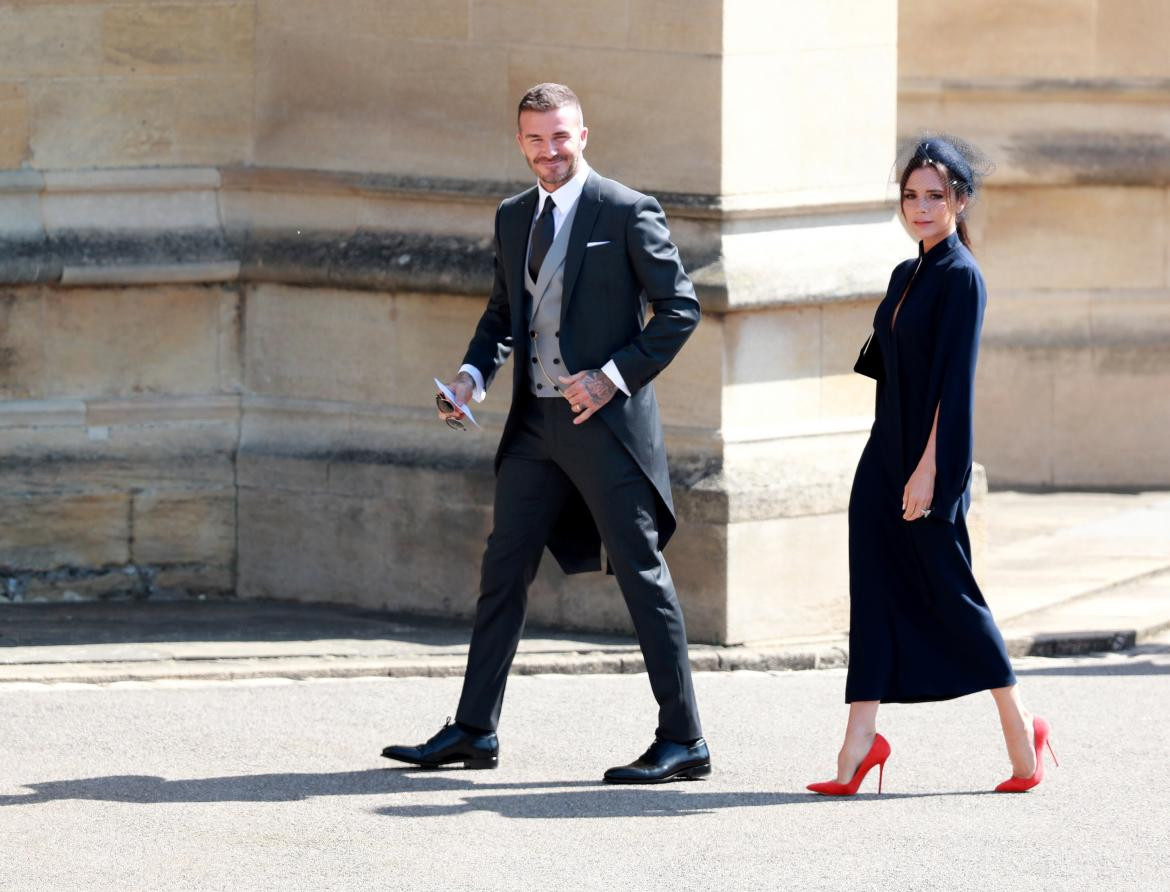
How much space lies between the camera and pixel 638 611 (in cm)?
759

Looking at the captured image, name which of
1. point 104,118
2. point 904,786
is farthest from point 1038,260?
point 904,786

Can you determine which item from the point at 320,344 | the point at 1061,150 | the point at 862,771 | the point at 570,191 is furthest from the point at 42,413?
the point at 1061,150

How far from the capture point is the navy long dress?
730 cm

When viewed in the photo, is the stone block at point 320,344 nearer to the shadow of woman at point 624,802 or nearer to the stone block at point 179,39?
the stone block at point 179,39

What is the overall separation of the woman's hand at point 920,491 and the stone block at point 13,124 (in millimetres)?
4368

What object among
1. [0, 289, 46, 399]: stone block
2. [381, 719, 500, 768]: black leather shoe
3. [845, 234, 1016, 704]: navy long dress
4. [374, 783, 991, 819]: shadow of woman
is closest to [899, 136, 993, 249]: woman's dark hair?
[845, 234, 1016, 704]: navy long dress

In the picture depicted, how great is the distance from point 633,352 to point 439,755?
129 cm

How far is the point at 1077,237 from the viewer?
13.7 meters

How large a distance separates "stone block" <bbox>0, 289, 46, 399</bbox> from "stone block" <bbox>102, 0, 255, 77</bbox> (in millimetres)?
929

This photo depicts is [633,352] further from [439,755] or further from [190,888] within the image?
[190,888]

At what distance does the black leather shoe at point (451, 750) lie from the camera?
7723 mm

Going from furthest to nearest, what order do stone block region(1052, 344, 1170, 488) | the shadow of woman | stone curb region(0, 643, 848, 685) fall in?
stone block region(1052, 344, 1170, 488)
stone curb region(0, 643, 848, 685)
the shadow of woman

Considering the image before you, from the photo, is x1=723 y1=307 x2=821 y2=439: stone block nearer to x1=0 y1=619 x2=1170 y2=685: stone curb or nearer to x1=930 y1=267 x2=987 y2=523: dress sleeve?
x1=0 y1=619 x2=1170 y2=685: stone curb

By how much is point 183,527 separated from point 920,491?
3.94 m
